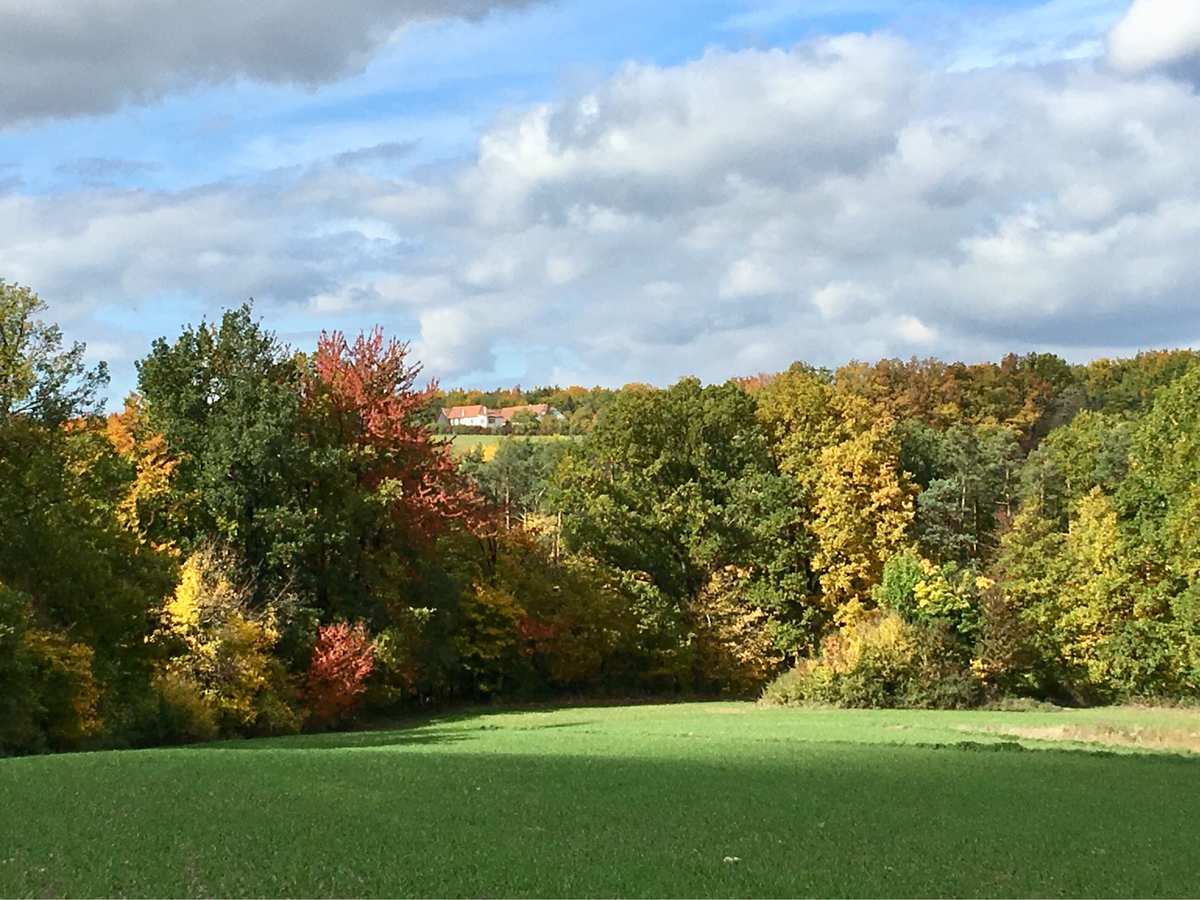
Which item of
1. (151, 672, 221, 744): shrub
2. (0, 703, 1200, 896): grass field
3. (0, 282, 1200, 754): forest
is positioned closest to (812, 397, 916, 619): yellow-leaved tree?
(0, 282, 1200, 754): forest

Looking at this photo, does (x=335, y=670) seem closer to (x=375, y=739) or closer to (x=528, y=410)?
(x=375, y=739)

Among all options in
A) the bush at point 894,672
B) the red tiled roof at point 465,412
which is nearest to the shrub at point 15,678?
the bush at point 894,672

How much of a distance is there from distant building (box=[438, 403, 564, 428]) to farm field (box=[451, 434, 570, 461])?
4720 mm

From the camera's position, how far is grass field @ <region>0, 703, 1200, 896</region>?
1380 centimetres

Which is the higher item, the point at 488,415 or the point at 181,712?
the point at 488,415

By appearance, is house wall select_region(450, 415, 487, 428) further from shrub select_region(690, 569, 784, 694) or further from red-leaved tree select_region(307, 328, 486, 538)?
red-leaved tree select_region(307, 328, 486, 538)

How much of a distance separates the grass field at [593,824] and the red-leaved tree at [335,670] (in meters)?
20.5

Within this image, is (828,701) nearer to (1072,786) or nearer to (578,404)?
(1072,786)

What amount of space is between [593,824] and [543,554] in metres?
49.2

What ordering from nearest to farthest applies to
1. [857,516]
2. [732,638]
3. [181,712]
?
1. [181,712]
2. [857,516]
3. [732,638]

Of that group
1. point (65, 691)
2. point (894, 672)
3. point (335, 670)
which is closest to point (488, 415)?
point (894, 672)

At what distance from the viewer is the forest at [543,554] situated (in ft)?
128

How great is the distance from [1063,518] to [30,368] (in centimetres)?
5867

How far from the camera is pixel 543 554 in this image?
218 feet
